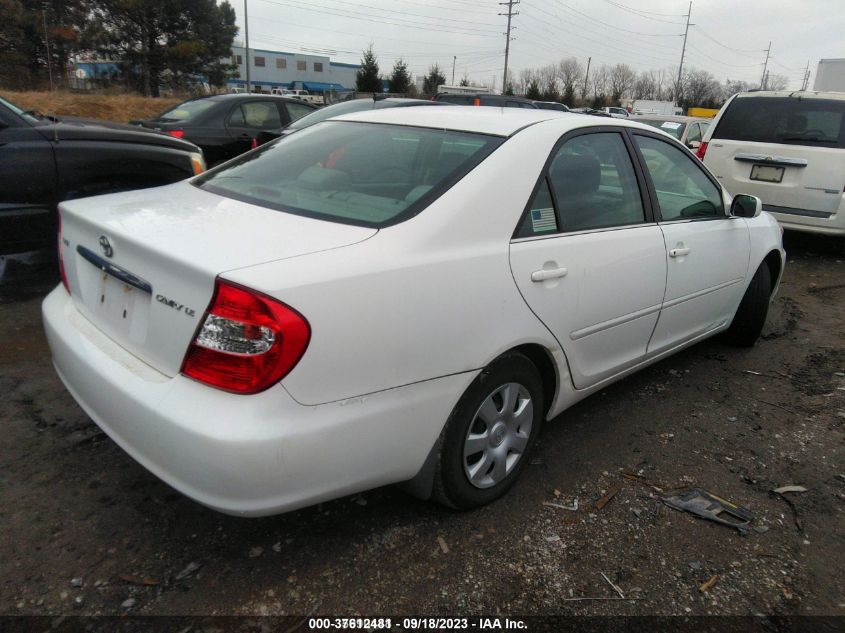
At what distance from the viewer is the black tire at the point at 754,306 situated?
4.27 metres

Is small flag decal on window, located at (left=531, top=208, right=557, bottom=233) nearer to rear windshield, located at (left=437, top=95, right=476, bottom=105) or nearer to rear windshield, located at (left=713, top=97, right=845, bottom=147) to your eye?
rear windshield, located at (left=713, top=97, right=845, bottom=147)

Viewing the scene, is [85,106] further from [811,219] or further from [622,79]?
[622,79]

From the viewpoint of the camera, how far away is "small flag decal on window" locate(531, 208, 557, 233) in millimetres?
2492

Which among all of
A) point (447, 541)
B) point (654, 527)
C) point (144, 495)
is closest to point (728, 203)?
point (654, 527)

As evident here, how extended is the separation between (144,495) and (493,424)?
1.45 metres

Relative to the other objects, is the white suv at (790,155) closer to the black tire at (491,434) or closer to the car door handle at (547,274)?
the car door handle at (547,274)

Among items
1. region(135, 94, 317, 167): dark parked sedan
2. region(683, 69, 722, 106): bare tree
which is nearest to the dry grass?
region(135, 94, 317, 167): dark parked sedan

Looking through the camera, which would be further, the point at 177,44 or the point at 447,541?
the point at 177,44

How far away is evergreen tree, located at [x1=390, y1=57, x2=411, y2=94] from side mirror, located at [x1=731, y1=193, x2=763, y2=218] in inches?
1732

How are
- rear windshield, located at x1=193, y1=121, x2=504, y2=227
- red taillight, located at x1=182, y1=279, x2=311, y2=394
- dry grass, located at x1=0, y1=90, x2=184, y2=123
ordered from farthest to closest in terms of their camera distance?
dry grass, located at x1=0, y1=90, x2=184, y2=123, rear windshield, located at x1=193, y1=121, x2=504, y2=227, red taillight, located at x1=182, y1=279, x2=311, y2=394

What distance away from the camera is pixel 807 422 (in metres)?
3.47

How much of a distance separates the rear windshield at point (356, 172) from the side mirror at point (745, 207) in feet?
6.75

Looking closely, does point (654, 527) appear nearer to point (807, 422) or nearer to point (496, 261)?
point (496, 261)

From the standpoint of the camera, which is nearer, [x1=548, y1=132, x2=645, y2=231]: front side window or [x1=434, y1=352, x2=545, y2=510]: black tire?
[x1=434, y1=352, x2=545, y2=510]: black tire
